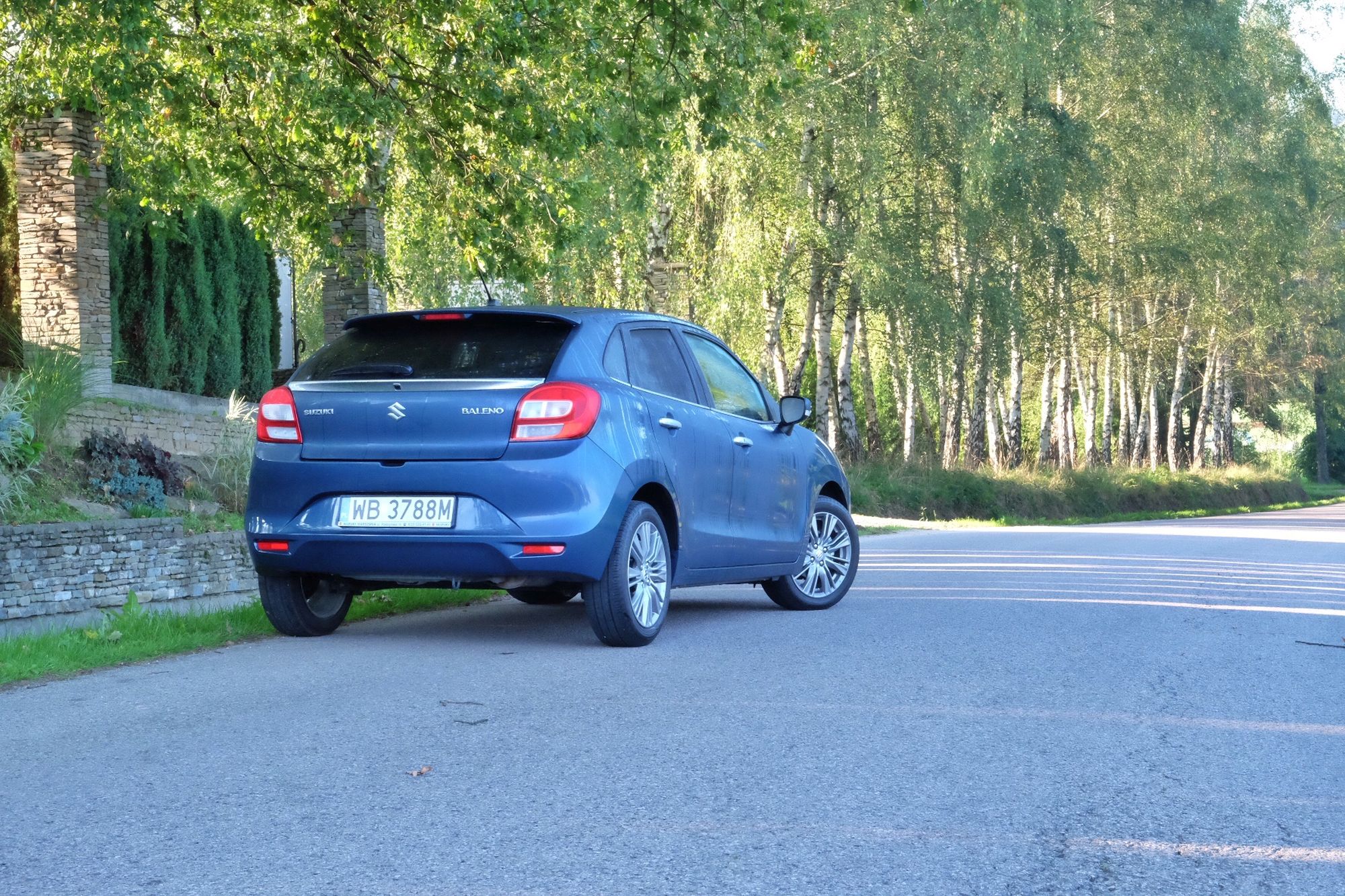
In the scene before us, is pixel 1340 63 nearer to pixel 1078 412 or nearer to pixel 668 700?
pixel 1078 412

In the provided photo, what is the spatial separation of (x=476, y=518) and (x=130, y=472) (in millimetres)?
6072

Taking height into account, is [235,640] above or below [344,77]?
below

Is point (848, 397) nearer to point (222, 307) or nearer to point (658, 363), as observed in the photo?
point (222, 307)

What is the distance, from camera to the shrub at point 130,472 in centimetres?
1214

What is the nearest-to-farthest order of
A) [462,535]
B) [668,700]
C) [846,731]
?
[846,731] → [668,700] → [462,535]

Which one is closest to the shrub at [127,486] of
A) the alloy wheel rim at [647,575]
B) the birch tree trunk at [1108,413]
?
the alloy wheel rim at [647,575]

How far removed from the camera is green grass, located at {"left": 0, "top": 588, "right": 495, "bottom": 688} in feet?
24.2

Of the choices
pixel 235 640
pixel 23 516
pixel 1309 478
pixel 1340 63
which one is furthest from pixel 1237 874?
pixel 1309 478

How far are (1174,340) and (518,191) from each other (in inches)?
1607

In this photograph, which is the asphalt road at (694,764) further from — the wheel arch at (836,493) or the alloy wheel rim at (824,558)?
the wheel arch at (836,493)

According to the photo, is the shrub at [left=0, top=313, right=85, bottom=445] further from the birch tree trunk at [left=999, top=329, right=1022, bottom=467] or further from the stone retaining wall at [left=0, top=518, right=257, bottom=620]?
the birch tree trunk at [left=999, top=329, right=1022, bottom=467]

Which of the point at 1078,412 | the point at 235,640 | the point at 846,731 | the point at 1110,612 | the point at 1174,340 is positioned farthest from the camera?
the point at 1078,412

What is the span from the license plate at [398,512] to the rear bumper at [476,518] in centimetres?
3

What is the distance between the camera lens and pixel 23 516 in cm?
1060
